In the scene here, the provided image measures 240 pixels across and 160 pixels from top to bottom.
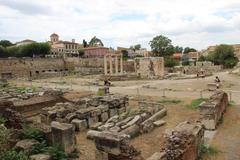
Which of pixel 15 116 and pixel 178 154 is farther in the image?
pixel 15 116

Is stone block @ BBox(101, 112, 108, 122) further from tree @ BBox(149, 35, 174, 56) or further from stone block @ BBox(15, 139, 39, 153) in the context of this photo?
tree @ BBox(149, 35, 174, 56)

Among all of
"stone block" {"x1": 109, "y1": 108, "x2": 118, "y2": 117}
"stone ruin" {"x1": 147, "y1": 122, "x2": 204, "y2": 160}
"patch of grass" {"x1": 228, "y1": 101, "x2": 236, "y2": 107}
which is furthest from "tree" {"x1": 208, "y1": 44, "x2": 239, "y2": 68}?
"stone ruin" {"x1": 147, "y1": 122, "x2": 204, "y2": 160}

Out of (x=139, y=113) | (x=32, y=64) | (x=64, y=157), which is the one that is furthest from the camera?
(x=32, y=64)

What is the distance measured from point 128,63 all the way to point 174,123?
4875 cm

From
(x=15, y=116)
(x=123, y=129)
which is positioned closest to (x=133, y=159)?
(x=123, y=129)

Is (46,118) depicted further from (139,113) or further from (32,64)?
(32,64)

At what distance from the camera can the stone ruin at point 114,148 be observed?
826 centimetres

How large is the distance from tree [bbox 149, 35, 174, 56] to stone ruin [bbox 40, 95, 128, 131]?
7033 cm

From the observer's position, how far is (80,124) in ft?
44.5

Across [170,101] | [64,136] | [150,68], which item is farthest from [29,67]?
[64,136]

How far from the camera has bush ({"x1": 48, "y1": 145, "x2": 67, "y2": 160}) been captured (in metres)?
9.67

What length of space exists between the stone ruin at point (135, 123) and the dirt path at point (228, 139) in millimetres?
2937

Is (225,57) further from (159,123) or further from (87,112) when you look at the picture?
(87,112)

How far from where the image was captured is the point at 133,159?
8359 mm
